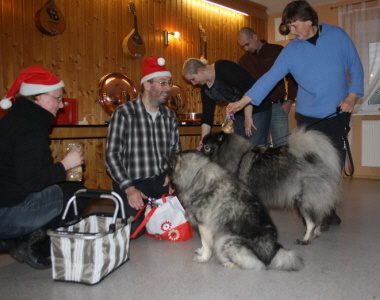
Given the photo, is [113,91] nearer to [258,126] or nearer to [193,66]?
[193,66]

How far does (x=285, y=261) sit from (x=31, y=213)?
56.4 inches

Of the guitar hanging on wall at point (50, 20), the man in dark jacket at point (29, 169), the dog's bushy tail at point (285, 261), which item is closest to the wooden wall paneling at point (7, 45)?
the guitar hanging on wall at point (50, 20)

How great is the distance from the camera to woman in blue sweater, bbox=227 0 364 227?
2723mm

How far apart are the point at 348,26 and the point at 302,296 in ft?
20.2

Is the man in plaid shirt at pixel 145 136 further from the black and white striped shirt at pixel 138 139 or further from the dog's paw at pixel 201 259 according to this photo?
the dog's paw at pixel 201 259

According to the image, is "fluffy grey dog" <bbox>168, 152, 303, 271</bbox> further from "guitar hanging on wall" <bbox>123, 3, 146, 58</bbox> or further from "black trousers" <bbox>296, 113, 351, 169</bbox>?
"guitar hanging on wall" <bbox>123, 3, 146, 58</bbox>

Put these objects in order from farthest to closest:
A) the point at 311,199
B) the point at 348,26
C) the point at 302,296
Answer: the point at 348,26 < the point at 311,199 < the point at 302,296

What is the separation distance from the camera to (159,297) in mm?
1794

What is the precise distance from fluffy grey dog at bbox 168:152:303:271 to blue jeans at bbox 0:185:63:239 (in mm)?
712

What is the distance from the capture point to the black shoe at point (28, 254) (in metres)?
2.07

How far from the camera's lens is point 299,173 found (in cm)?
255

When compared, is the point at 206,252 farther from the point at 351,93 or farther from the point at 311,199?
the point at 351,93

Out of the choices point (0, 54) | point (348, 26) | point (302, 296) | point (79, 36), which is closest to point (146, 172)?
point (302, 296)

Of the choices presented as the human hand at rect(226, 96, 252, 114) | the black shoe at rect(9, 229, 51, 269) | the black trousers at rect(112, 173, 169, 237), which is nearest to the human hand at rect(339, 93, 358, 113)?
the human hand at rect(226, 96, 252, 114)
